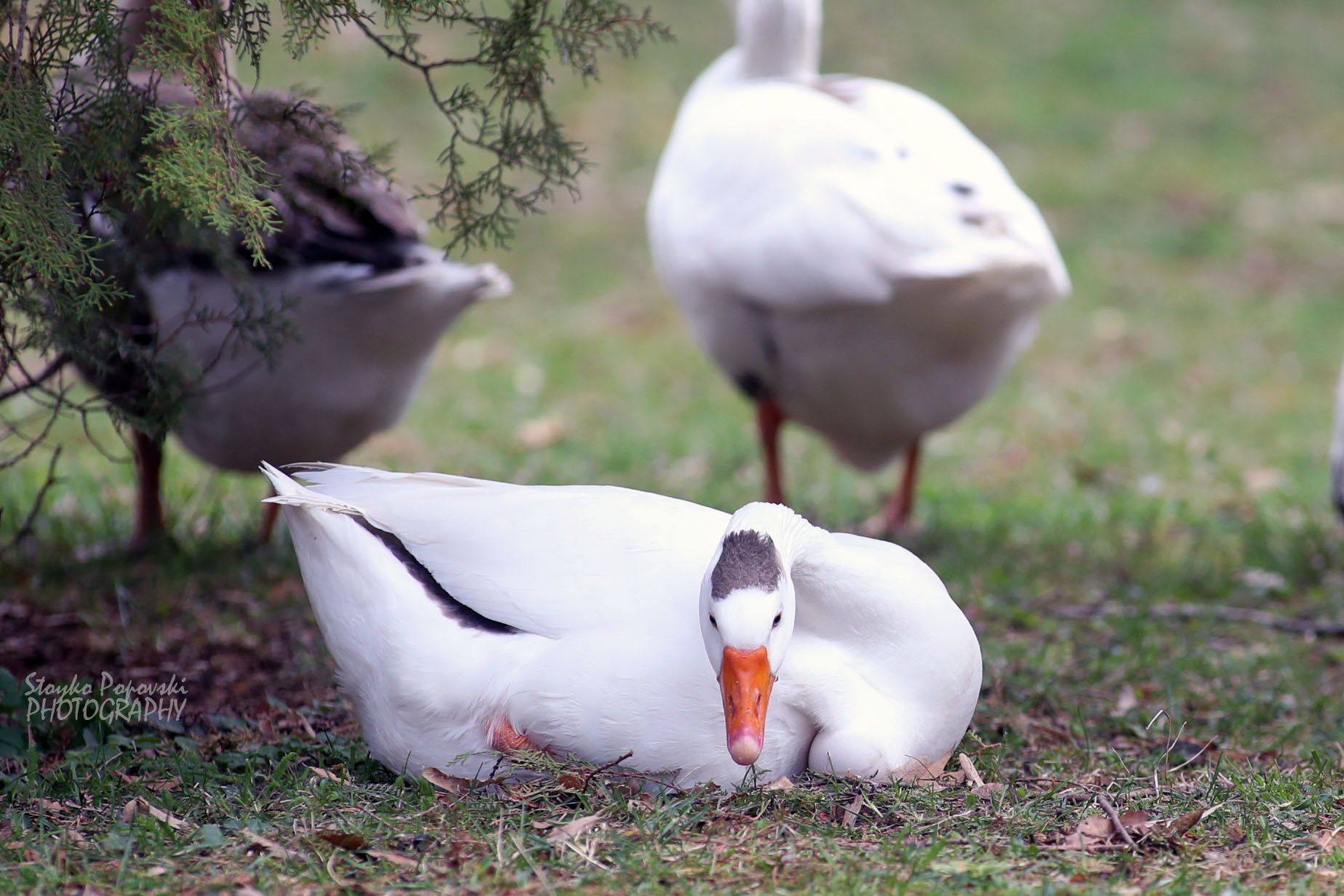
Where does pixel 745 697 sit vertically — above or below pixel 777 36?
below

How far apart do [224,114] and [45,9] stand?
45 cm

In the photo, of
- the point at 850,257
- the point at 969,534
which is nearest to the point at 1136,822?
the point at 850,257

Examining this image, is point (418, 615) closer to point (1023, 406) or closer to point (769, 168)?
point (769, 168)

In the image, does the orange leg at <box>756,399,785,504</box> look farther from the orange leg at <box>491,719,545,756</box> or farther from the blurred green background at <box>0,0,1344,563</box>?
the orange leg at <box>491,719,545,756</box>

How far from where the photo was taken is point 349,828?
2.41 m

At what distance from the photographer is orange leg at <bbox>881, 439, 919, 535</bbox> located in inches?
209

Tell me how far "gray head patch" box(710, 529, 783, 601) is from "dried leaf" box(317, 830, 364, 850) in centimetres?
74

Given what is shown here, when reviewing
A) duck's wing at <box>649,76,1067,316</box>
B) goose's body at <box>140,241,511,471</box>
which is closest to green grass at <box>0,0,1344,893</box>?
goose's body at <box>140,241,511,471</box>

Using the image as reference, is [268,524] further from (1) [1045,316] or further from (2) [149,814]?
(1) [1045,316]

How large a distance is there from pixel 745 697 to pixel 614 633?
0.38 m

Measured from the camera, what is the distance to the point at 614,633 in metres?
2.66

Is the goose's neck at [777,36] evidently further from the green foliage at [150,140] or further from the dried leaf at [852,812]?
the dried leaf at [852,812]

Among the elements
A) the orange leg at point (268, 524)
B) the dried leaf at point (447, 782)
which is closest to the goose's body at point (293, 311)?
the orange leg at point (268, 524)

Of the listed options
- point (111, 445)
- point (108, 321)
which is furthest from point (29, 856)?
point (111, 445)
